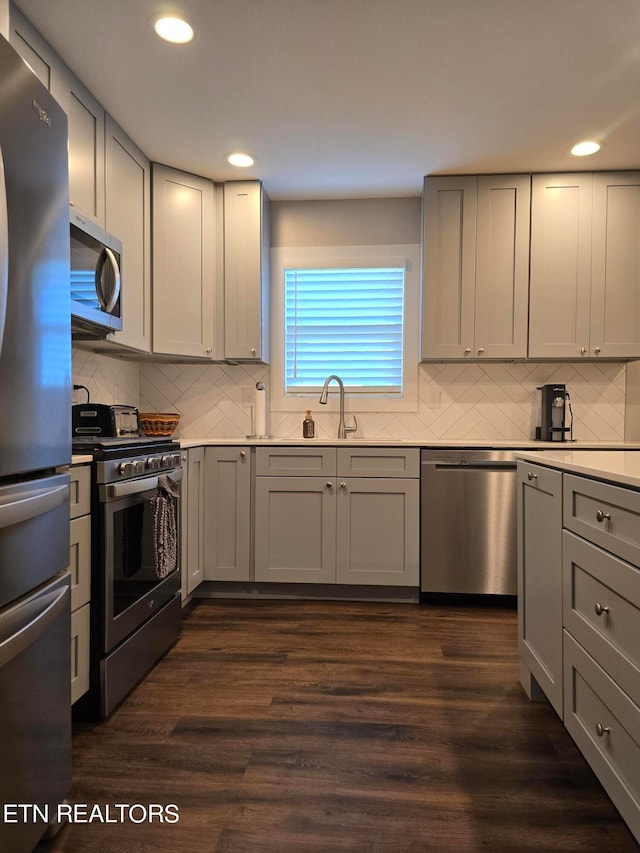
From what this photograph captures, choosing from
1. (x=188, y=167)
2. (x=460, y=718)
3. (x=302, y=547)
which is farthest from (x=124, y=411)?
(x=460, y=718)

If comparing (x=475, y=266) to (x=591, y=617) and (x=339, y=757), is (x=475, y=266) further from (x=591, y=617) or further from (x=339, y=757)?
(x=339, y=757)

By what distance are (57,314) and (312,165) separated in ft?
7.41

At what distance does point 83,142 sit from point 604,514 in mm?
2450

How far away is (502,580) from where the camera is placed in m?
2.90

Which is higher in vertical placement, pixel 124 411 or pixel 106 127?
pixel 106 127

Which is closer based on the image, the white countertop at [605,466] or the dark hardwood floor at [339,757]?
the white countertop at [605,466]

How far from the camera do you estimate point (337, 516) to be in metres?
2.99

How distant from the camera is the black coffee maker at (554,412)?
318cm

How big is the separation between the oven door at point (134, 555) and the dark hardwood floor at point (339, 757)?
0.29 metres

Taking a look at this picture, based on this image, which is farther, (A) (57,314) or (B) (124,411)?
(B) (124,411)

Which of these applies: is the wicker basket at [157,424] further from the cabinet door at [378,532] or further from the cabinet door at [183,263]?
the cabinet door at [378,532]

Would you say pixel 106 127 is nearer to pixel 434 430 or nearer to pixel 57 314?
pixel 57 314

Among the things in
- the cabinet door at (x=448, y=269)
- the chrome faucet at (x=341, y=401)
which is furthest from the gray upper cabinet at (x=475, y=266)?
the chrome faucet at (x=341, y=401)

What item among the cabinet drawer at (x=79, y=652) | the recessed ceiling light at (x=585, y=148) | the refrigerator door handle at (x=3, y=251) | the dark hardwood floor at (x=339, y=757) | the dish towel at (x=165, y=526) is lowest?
the dark hardwood floor at (x=339, y=757)
